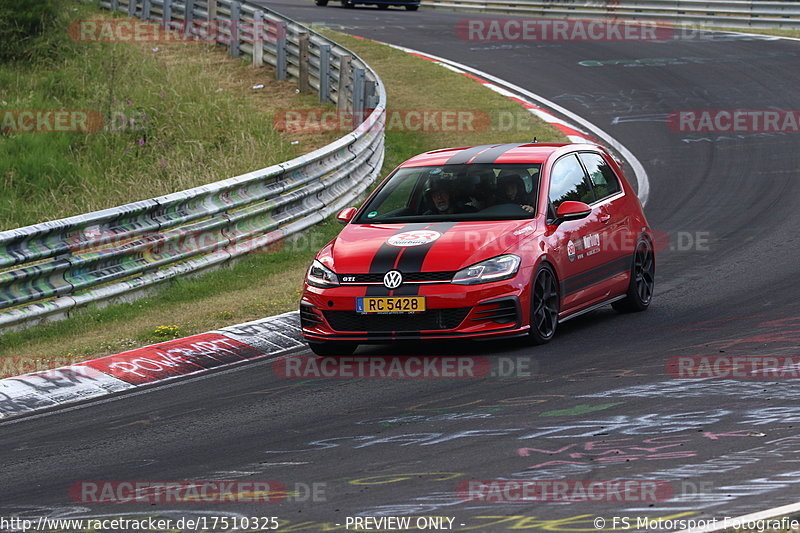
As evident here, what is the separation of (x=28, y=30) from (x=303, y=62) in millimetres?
6973

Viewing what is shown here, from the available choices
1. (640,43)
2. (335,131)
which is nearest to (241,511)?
(335,131)

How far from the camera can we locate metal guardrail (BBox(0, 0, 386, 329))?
11078 millimetres

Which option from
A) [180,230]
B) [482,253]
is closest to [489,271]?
[482,253]

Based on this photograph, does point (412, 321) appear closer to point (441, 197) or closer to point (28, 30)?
point (441, 197)

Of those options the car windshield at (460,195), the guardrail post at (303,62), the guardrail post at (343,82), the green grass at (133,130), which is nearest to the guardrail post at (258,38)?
the green grass at (133,130)

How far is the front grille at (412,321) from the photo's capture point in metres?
9.16

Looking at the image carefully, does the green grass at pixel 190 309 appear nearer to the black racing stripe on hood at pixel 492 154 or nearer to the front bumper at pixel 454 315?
the front bumper at pixel 454 315

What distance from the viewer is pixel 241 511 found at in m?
5.80

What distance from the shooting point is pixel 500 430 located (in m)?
7.01

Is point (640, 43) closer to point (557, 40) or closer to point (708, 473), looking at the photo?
point (557, 40)

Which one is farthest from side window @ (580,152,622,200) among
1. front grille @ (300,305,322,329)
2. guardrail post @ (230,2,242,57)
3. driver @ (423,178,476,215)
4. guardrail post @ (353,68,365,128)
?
guardrail post @ (230,2,242,57)

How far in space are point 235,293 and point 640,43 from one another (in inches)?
788

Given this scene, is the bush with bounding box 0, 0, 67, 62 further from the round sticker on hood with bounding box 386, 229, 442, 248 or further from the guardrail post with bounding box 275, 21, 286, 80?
the round sticker on hood with bounding box 386, 229, 442, 248

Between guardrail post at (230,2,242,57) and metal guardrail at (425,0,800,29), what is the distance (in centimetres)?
1403
